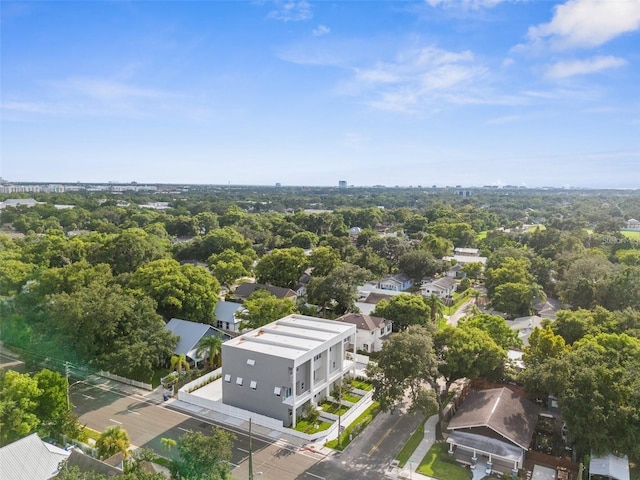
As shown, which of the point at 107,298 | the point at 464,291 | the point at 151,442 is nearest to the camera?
the point at 151,442

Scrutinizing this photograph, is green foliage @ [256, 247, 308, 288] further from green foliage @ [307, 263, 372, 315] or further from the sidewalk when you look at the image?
A: the sidewalk

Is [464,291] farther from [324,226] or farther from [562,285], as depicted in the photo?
[324,226]

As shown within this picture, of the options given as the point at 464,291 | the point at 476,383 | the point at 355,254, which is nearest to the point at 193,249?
the point at 355,254

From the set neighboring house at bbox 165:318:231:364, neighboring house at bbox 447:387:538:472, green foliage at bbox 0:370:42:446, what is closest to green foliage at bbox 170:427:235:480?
green foliage at bbox 0:370:42:446

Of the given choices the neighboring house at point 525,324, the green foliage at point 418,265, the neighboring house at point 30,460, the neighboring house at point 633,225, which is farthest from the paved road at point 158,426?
the neighboring house at point 633,225

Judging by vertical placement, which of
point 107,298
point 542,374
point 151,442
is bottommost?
point 151,442

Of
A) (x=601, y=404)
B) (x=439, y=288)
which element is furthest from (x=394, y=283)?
(x=601, y=404)

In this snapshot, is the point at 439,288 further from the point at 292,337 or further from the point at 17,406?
the point at 17,406
